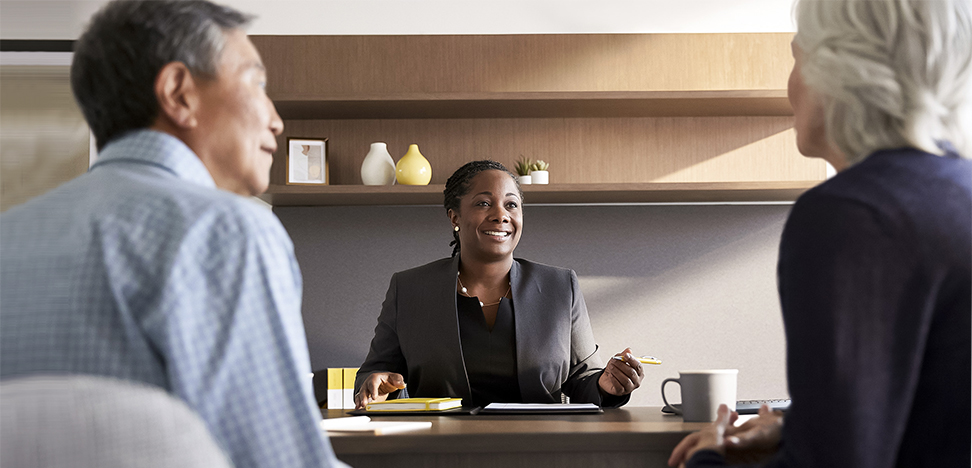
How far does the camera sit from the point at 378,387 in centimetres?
187

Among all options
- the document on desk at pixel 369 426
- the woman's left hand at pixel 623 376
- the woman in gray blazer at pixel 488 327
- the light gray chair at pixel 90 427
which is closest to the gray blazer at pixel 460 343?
the woman in gray blazer at pixel 488 327

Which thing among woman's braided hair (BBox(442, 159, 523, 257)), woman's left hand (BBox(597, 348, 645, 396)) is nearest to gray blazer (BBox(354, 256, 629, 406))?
woman's left hand (BBox(597, 348, 645, 396))

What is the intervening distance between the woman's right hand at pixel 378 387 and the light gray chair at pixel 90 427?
50.9 inches

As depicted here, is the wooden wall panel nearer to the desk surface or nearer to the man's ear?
the desk surface

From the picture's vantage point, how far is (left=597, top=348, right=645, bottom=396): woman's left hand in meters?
1.78

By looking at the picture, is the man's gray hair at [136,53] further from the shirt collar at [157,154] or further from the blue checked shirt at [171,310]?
the blue checked shirt at [171,310]

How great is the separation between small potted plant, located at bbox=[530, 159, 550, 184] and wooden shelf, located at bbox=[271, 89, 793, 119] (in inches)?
9.8

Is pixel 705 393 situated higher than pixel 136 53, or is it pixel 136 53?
pixel 136 53

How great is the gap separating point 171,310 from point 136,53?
1.38 feet

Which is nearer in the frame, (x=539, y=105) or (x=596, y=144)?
(x=539, y=105)

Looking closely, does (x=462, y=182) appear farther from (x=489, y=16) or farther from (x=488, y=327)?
(x=489, y=16)

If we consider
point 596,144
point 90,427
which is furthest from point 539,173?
point 90,427

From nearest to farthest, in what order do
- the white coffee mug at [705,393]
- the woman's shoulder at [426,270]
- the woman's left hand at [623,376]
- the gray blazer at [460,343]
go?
1. the white coffee mug at [705,393]
2. the woman's left hand at [623,376]
3. the gray blazer at [460,343]
4. the woman's shoulder at [426,270]

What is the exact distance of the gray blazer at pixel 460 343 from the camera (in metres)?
2.12
